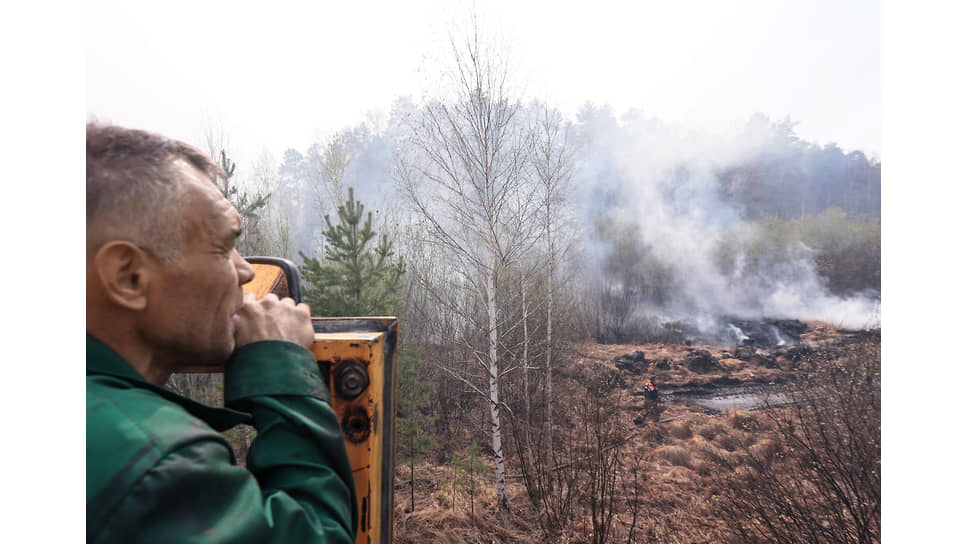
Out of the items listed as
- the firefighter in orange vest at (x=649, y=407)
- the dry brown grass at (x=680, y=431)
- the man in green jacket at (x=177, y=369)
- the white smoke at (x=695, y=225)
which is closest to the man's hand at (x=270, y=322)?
the man in green jacket at (x=177, y=369)

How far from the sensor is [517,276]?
738 cm

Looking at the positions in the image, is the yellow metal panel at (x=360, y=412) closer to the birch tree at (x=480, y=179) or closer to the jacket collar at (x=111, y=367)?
the jacket collar at (x=111, y=367)

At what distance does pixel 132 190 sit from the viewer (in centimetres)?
63

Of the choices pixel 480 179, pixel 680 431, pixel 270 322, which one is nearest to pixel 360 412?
pixel 270 322

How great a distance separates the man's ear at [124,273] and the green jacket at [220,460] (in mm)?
83

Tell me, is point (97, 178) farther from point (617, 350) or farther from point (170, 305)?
point (617, 350)

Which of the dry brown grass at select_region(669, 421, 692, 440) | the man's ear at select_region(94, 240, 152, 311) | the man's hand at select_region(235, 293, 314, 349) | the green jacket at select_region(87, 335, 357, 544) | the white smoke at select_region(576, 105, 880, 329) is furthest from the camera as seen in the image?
the white smoke at select_region(576, 105, 880, 329)

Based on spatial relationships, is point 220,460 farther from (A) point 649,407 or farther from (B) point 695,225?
(B) point 695,225

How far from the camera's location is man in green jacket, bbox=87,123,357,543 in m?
0.49

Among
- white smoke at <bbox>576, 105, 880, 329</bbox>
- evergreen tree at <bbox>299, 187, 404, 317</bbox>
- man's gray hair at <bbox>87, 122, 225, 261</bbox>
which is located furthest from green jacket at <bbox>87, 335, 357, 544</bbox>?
white smoke at <bbox>576, 105, 880, 329</bbox>

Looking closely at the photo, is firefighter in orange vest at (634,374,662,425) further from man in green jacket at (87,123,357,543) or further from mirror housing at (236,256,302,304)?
man in green jacket at (87,123,357,543)

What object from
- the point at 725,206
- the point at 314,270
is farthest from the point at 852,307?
the point at 314,270

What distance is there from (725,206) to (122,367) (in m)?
28.5

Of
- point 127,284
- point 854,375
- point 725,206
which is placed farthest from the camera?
point 725,206
